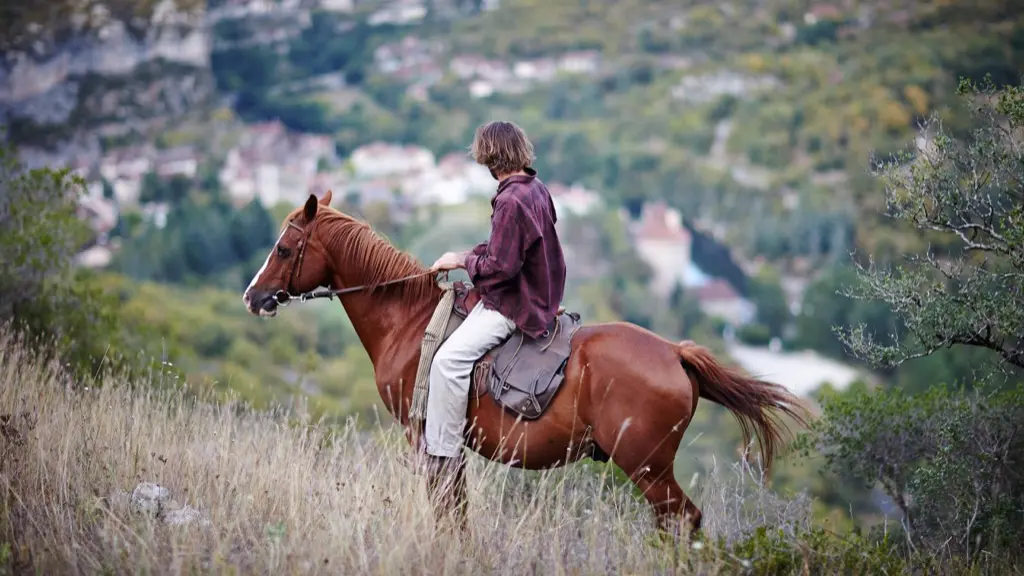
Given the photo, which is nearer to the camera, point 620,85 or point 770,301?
point 770,301

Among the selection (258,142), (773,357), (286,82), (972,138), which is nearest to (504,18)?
(286,82)

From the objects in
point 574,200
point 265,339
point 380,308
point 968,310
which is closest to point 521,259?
point 380,308

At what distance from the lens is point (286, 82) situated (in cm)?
12706

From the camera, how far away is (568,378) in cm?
445

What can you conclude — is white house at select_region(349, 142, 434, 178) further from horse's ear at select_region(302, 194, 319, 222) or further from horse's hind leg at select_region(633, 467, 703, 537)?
horse's hind leg at select_region(633, 467, 703, 537)

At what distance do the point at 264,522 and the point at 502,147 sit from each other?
7.04 feet

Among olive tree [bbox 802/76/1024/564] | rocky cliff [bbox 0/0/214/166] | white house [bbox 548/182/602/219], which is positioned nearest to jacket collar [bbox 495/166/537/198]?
olive tree [bbox 802/76/1024/564]

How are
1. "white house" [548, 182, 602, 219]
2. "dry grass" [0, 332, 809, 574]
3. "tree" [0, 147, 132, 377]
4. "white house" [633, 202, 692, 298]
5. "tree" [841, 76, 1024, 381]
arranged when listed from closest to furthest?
1. "dry grass" [0, 332, 809, 574]
2. "tree" [841, 76, 1024, 381]
3. "tree" [0, 147, 132, 377]
4. "white house" [633, 202, 692, 298]
5. "white house" [548, 182, 602, 219]

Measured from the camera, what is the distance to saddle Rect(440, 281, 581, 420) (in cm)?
439

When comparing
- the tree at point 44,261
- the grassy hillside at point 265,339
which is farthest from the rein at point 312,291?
the grassy hillside at point 265,339

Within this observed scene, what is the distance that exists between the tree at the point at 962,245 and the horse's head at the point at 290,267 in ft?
12.0

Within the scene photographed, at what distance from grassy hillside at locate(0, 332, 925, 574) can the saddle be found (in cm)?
36

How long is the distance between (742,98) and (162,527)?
412ft

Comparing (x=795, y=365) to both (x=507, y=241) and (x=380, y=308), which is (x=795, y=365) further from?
(x=507, y=241)
